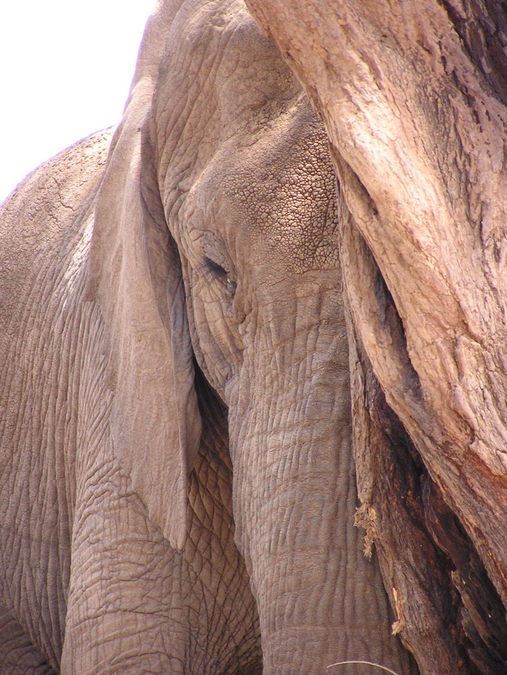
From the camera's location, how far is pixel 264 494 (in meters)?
2.04

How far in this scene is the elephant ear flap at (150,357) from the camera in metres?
2.43

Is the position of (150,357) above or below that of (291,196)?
below

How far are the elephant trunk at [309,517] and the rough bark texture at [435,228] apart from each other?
0.68 ft

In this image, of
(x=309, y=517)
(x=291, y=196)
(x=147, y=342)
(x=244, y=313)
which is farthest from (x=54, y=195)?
(x=309, y=517)

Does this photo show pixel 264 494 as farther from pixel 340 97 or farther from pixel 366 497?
pixel 340 97

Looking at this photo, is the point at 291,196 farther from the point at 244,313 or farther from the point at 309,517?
the point at 309,517

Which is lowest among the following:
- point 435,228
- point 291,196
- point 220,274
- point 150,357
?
point 150,357

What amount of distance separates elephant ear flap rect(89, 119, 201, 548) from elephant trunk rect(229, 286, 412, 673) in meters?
0.33

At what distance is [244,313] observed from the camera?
223 centimetres

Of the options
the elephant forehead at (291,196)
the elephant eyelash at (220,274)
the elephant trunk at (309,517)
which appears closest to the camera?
the elephant trunk at (309,517)

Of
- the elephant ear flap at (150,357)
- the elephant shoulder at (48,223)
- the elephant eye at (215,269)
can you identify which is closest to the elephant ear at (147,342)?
the elephant ear flap at (150,357)

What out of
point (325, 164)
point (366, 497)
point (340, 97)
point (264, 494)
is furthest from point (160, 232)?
point (340, 97)

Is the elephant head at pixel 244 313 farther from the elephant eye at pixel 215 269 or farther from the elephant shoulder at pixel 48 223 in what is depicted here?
the elephant shoulder at pixel 48 223

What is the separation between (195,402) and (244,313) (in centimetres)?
33
